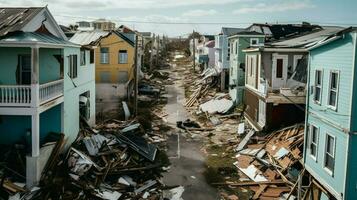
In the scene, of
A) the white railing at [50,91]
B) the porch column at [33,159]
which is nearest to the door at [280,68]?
the white railing at [50,91]

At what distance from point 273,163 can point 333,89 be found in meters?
8.19

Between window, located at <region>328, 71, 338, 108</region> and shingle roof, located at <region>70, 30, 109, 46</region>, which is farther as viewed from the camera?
shingle roof, located at <region>70, 30, 109, 46</region>

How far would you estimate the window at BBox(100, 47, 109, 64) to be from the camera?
47.5m

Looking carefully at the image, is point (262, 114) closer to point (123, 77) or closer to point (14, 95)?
point (14, 95)

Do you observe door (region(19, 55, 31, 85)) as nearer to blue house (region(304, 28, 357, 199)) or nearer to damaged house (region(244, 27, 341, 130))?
blue house (region(304, 28, 357, 199))

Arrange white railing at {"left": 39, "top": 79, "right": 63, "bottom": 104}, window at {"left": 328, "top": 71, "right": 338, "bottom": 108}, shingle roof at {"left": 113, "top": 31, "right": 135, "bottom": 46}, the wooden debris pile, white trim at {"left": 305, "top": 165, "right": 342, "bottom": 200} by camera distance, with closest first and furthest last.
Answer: white trim at {"left": 305, "top": 165, "right": 342, "bottom": 200} < window at {"left": 328, "top": 71, "right": 338, "bottom": 108} < white railing at {"left": 39, "top": 79, "right": 63, "bottom": 104} < the wooden debris pile < shingle roof at {"left": 113, "top": 31, "right": 135, "bottom": 46}

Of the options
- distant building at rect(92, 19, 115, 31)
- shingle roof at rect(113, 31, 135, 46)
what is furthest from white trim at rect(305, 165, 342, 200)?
distant building at rect(92, 19, 115, 31)

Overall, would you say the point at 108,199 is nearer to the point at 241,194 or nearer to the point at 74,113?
the point at 241,194

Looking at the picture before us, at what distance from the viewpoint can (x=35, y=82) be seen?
19062 millimetres

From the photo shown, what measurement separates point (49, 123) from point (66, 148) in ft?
5.93

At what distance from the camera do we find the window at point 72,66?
25.9 metres

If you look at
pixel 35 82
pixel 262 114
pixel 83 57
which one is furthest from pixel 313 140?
pixel 83 57

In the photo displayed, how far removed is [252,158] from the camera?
84.6 feet

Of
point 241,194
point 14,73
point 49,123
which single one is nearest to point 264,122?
point 241,194
